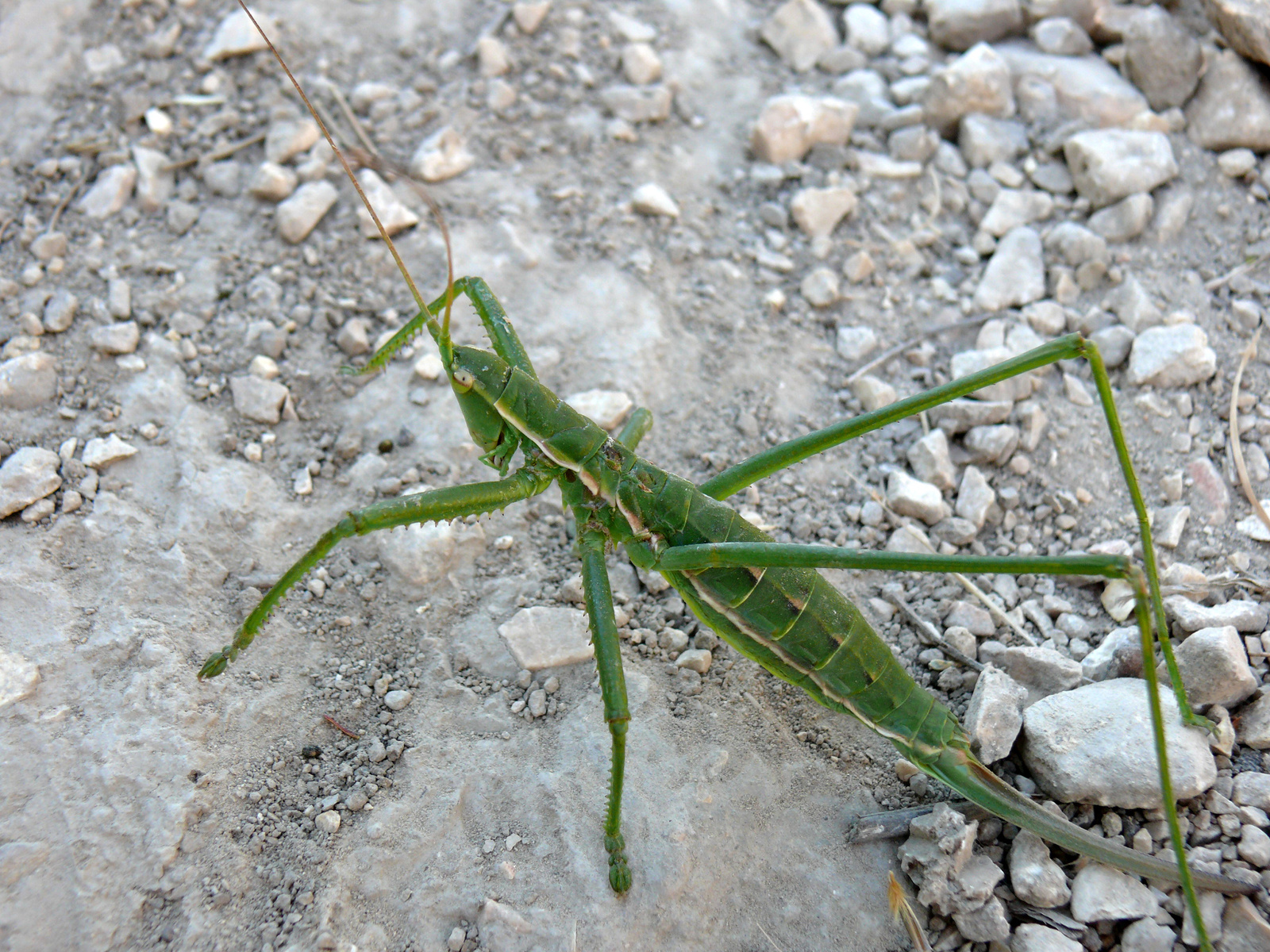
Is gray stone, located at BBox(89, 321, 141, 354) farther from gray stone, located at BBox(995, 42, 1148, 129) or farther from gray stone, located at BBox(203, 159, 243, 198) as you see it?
gray stone, located at BBox(995, 42, 1148, 129)

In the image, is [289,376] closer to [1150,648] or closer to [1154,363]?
[1150,648]

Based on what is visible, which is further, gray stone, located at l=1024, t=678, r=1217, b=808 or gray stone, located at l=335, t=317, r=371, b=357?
gray stone, located at l=335, t=317, r=371, b=357

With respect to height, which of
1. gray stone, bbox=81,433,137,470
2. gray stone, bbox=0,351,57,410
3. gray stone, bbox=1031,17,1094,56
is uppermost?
gray stone, bbox=1031,17,1094,56

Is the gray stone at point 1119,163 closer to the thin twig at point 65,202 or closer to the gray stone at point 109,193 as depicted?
the gray stone at point 109,193

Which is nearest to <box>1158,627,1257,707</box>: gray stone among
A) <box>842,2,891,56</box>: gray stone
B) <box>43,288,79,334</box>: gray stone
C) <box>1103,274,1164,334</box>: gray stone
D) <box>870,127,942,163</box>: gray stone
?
<box>1103,274,1164,334</box>: gray stone

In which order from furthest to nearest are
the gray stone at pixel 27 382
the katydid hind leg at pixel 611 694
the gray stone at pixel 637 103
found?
the gray stone at pixel 637 103 → the gray stone at pixel 27 382 → the katydid hind leg at pixel 611 694

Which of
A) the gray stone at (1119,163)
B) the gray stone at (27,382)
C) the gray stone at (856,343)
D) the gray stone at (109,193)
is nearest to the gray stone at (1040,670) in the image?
the gray stone at (856,343)
